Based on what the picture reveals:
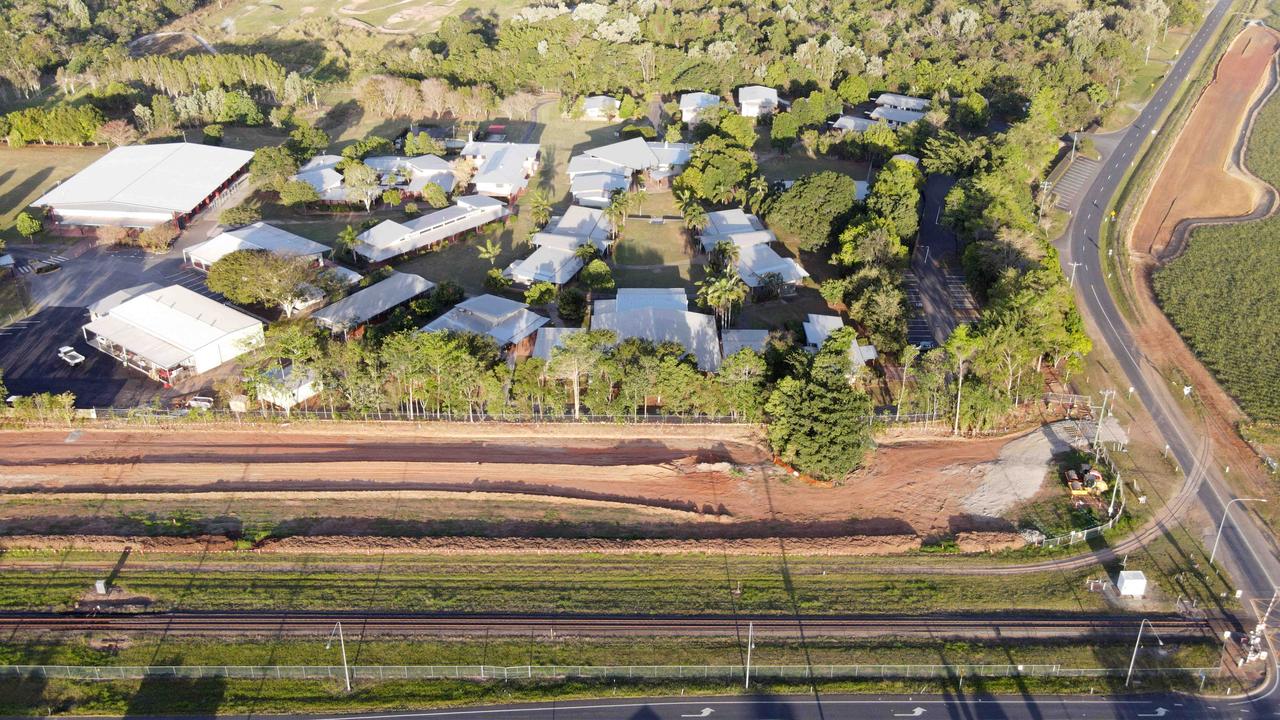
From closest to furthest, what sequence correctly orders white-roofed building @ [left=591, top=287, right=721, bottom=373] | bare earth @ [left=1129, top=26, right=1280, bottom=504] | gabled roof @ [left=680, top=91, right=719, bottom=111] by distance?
bare earth @ [left=1129, top=26, right=1280, bottom=504] < white-roofed building @ [left=591, top=287, right=721, bottom=373] < gabled roof @ [left=680, top=91, right=719, bottom=111]

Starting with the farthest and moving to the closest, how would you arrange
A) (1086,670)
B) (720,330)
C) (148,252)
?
(148,252), (720,330), (1086,670)

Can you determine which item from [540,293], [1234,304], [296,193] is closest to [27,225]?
[296,193]

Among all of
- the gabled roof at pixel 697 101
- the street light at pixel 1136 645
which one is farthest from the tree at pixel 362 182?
the street light at pixel 1136 645

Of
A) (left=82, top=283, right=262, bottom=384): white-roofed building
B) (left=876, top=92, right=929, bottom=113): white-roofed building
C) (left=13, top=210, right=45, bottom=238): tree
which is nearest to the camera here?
(left=82, top=283, right=262, bottom=384): white-roofed building

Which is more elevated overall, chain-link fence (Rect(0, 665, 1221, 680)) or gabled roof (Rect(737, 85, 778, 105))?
gabled roof (Rect(737, 85, 778, 105))

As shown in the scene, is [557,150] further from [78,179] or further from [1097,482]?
[1097,482]

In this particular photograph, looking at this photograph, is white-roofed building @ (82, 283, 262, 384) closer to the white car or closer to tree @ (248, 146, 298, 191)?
the white car

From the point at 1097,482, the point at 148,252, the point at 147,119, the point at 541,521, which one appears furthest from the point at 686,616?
the point at 147,119

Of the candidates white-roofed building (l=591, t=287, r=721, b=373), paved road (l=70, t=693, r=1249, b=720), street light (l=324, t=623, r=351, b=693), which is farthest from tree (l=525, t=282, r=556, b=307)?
paved road (l=70, t=693, r=1249, b=720)
